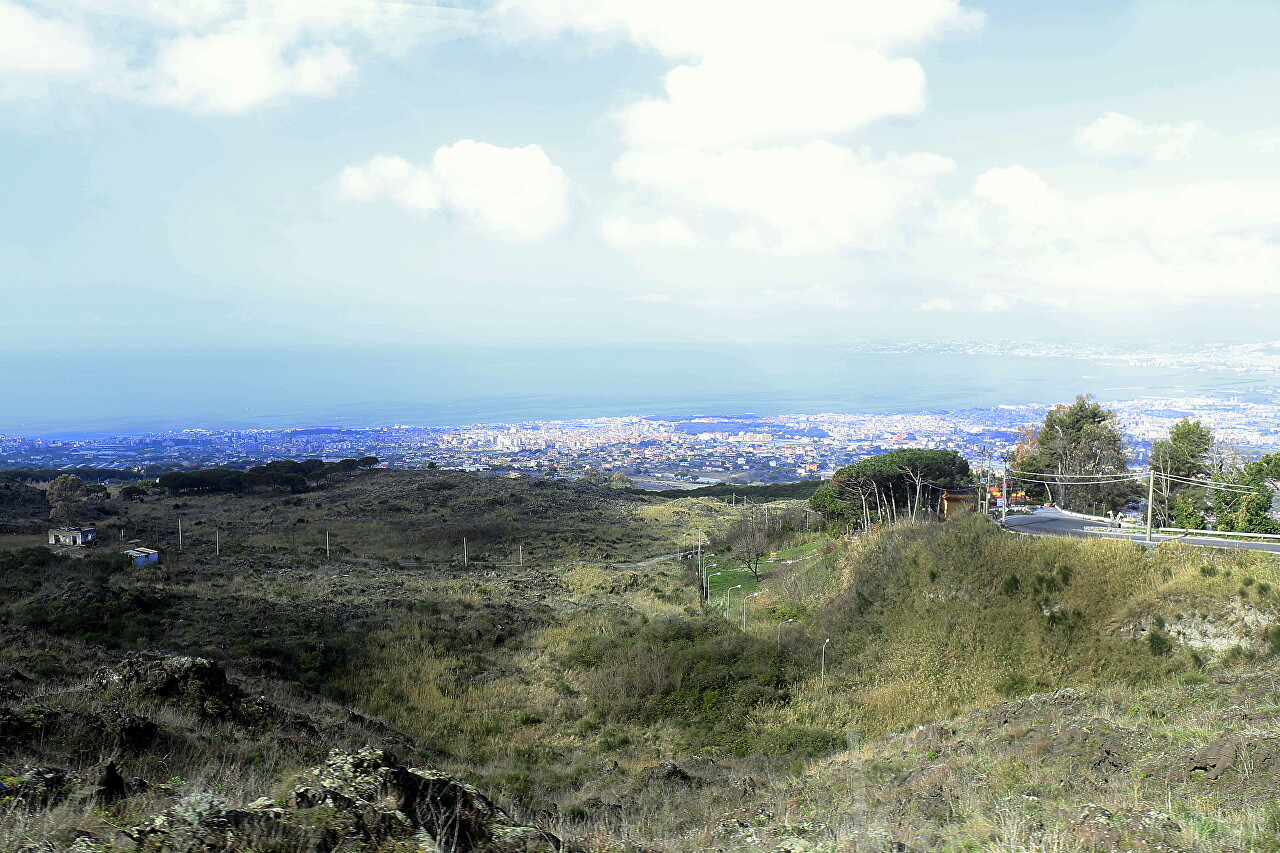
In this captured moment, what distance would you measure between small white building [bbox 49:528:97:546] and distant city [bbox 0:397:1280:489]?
49.9 metres

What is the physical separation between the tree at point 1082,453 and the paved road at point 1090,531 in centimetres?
562

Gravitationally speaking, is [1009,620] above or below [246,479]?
above

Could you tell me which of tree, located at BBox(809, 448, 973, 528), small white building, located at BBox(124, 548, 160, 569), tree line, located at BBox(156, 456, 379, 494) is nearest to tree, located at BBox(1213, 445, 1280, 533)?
tree, located at BBox(809, 448, 973, 528)

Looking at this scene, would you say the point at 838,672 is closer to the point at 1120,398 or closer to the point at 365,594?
the point at 365,594

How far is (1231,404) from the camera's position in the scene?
93500 mm

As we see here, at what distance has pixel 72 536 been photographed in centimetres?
Result: 3095

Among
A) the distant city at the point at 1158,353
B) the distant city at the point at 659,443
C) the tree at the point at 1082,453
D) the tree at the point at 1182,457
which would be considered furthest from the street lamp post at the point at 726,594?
the distant city at the point at 1158,353

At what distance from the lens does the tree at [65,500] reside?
37031 mm

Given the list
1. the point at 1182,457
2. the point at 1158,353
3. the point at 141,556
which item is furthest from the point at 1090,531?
the point at 1158,353

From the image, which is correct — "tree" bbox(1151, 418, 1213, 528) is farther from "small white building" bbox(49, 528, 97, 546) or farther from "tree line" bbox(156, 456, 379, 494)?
"tree line" bbox(156, 456, 379, 494)

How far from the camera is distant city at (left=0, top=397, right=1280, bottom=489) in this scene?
86.4 m

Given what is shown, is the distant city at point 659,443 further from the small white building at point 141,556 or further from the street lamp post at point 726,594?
the small white building at point 141,556

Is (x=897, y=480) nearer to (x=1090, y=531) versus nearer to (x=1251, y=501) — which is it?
(x=1090, y=531)

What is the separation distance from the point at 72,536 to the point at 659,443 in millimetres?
99593
